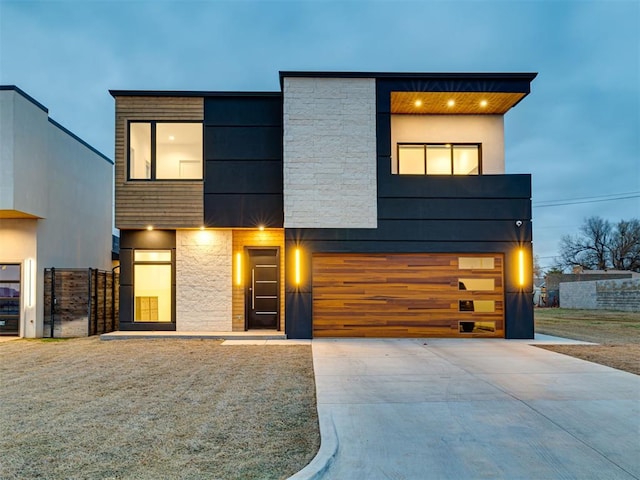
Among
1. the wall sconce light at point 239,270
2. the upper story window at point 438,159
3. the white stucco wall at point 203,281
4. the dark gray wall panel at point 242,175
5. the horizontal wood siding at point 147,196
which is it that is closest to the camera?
the horizontal wood siding at point 147,196

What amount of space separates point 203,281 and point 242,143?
3.76 m

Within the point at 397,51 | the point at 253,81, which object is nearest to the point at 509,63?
the point at 397,51

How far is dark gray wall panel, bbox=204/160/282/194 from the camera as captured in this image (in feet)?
37.3

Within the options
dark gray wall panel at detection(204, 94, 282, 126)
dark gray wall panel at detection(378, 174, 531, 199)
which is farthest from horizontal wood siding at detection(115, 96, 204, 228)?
dark gray wall panel at detection(378, 174, 531, 199)

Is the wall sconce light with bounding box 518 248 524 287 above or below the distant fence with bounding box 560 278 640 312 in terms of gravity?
above

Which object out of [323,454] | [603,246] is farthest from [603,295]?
[603,246]

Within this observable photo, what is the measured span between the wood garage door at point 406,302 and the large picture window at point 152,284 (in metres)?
3.99

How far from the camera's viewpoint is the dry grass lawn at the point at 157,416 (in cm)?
344

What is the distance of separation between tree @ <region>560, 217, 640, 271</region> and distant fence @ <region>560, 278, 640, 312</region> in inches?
864

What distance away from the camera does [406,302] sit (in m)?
11.0

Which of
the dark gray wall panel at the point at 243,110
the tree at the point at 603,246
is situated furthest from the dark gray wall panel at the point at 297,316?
the tree at the point at 603,246

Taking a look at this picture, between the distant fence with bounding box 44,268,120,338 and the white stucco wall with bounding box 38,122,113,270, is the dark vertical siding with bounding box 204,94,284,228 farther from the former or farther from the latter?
the white stucco wall with bounding box 38,122,113,270

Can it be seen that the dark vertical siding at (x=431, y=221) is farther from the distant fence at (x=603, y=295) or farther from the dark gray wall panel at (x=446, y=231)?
the distant fence at (x=603, y=295)

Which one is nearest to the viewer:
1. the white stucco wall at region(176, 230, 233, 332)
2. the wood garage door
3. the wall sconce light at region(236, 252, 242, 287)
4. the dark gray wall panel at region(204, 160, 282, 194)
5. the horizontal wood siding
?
the wood garage door
